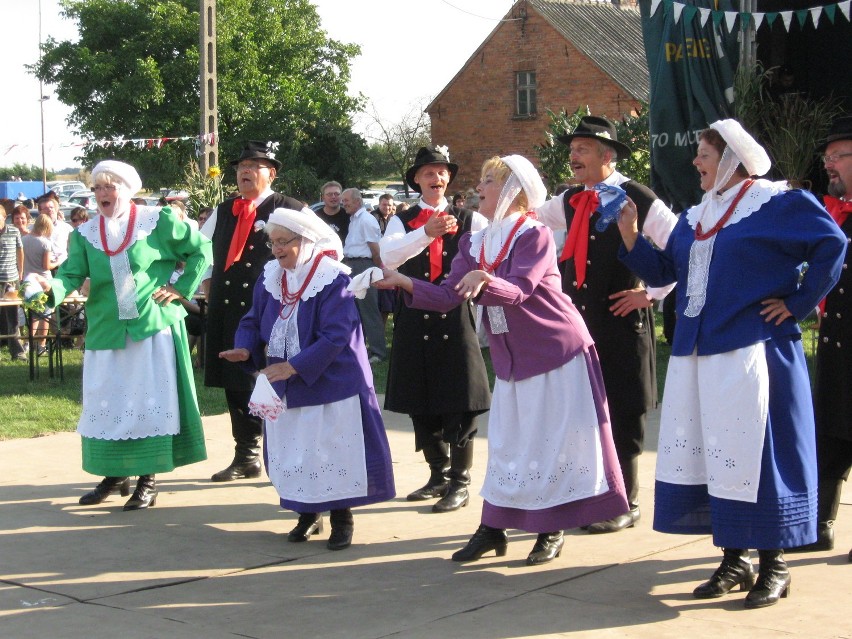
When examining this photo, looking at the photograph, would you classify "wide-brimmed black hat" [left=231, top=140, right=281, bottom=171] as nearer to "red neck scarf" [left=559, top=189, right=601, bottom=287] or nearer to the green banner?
"red neck scarf" [left=559, top=189, right=601, bottom=287]

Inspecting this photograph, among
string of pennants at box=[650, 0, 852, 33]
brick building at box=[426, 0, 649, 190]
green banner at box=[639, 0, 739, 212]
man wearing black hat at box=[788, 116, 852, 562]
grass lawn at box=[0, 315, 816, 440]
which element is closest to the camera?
man wearing black hat at box=[788, 116, 852, 562]

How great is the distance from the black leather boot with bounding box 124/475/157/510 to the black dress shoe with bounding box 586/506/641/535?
2.46 m

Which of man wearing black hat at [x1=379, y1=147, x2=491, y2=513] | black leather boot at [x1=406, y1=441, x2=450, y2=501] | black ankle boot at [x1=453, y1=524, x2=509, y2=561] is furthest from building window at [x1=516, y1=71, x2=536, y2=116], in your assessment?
black ankle boot at [x1=453, y1=524, x2=509, y2=561]

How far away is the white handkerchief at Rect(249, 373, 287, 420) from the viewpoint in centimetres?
547

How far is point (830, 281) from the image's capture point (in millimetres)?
4590

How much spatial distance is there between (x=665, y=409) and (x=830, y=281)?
2.70 feet

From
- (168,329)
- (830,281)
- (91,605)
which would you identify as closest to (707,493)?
A: (830,281)

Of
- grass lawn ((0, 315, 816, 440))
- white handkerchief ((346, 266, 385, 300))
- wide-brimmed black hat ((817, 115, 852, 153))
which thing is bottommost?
grass lawn ((0, 315, 816, 440))

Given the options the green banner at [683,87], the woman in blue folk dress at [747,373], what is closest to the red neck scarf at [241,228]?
the woman in blue folk dress at [747,373]

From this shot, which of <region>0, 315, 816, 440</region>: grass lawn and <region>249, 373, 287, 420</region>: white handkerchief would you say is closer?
<region>249, 373, 287, 420</region>: white handkerchief

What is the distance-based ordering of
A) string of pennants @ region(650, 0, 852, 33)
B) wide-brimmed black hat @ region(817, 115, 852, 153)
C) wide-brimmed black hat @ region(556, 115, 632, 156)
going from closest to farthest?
wide-brimmed black hat @ region(817, 115, 852, 153) → wide-brimmed black hat @ region(556, 115, 632, 156) → string of pennants @ region(650, 0, 852, 33)

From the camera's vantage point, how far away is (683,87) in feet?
37.2

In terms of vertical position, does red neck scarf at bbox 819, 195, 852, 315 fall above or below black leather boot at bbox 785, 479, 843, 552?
above

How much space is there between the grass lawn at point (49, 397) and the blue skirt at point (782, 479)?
3197 millimetres
